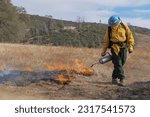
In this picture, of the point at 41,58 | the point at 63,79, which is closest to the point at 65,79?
the point at 63,79

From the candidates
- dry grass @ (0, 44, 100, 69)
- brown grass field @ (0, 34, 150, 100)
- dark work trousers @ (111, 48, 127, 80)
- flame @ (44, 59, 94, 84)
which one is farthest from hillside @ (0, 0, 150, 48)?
dark work trousers @ (111, 48, 127, 80)

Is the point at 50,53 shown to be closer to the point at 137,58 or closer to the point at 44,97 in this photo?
the point at 137,58

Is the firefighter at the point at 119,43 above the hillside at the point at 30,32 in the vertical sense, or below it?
above

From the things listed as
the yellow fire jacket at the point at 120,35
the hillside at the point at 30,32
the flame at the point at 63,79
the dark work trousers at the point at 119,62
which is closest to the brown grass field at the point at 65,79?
the flame at the point at 63,79

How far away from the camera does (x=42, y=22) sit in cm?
11138

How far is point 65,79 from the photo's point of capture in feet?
45.9

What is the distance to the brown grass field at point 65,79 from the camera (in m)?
12.2

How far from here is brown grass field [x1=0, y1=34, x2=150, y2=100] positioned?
40.1 ft

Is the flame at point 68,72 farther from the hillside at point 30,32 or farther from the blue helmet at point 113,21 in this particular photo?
the hillside at point 30,32

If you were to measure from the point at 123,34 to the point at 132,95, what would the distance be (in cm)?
236

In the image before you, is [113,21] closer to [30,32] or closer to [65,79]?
[65,79]

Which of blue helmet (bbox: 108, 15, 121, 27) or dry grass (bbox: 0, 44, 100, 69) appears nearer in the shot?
blue helmet (bbox: 108, 15, 121, 27)

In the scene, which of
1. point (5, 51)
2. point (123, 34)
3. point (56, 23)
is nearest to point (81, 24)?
point (56, 23)

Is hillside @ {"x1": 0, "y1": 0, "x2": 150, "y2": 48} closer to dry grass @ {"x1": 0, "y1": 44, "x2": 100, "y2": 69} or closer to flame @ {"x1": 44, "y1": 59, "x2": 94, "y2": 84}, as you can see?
dry grass @ {"x1": 0, "y1": 44, "x2": 100, "y2": 69}
